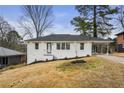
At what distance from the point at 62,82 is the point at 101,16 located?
28.6 metres

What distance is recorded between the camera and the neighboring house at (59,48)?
33.2m

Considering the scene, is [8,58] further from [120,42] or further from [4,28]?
[120,42]

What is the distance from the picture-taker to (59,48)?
1313 inches

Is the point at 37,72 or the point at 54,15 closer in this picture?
the point at 37,72

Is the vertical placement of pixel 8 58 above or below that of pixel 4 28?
below

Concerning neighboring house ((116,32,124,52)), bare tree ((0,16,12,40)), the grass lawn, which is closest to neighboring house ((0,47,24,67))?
bare tree ((0,16,12,40))

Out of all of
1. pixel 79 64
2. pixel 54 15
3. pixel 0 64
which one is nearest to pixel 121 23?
pixel 54 15

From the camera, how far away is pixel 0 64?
3759 cm

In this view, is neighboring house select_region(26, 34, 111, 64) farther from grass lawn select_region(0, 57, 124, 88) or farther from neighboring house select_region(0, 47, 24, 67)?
grass lawn select_region(0, 57, 124, 88)

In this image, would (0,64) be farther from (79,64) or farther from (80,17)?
(79,64)

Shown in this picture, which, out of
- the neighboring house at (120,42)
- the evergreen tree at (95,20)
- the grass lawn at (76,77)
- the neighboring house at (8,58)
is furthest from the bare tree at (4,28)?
the grass lawn at (76,77)

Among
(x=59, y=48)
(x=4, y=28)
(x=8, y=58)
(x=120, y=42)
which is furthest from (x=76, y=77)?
(x=4, y=28)

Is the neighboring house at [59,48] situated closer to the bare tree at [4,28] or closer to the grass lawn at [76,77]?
the bare tree at [4,28]

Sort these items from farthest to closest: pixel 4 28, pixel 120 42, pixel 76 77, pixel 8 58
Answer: pixel 4 28 < pixel 120 42 < pixel 8 58 < pixel 76 77
